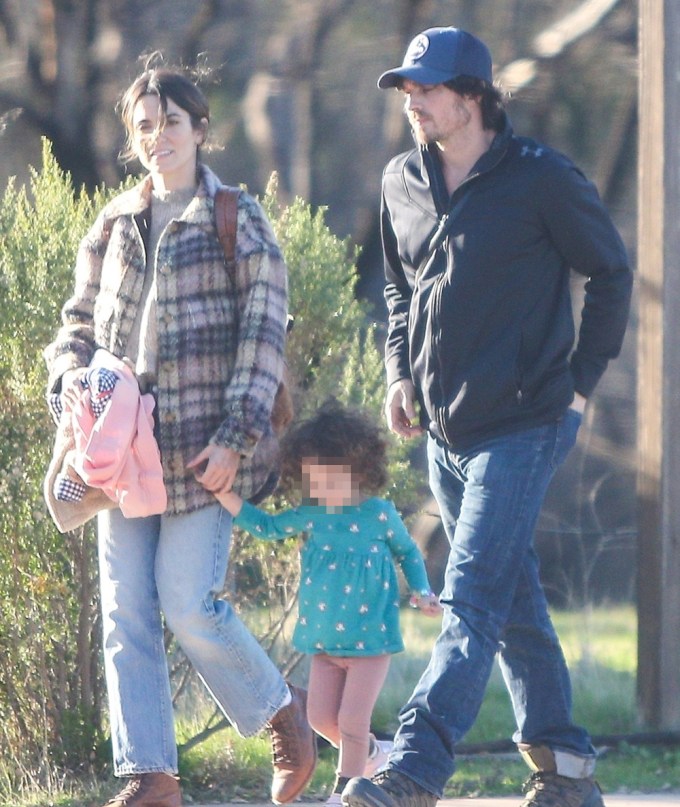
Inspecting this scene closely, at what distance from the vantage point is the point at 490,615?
3.96 metres

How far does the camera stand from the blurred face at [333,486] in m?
4.42

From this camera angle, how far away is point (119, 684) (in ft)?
13.6

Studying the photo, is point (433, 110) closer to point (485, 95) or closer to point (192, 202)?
point (485, 95)

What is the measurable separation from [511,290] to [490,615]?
83cm

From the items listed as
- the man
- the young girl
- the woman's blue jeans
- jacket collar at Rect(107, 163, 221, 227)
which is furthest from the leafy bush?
the man

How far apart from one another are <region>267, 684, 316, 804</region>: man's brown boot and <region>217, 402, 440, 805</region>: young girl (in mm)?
129

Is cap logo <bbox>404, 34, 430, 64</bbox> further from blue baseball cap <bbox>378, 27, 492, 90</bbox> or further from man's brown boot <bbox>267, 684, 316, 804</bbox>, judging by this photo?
man's brown boot <bbox>267, 684, 316, 804</bbox>

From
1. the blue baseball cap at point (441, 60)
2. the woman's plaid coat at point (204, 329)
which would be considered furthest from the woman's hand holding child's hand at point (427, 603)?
the blue baseball cap at point (441, 60)

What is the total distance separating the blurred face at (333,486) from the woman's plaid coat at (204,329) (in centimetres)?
20

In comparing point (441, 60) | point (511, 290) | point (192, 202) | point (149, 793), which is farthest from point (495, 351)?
point (149, 793)

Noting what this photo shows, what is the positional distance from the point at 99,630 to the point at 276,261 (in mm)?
1537

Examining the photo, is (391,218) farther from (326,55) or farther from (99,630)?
(326,55)

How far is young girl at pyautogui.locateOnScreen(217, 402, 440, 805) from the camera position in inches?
172

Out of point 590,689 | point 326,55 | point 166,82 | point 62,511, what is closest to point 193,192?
point 166,82
